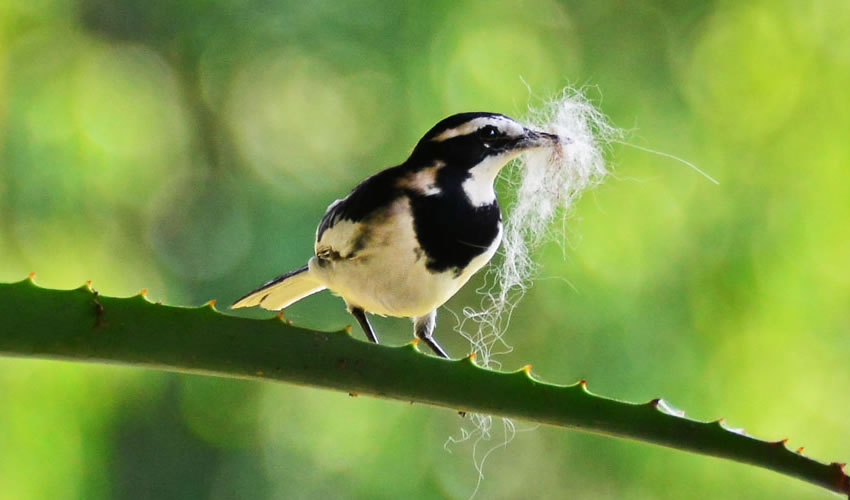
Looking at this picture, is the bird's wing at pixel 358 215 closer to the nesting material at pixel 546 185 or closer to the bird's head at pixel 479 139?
the bird's head at pixel 479 139

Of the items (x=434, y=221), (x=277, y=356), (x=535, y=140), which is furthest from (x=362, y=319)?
(x=277, y=356)

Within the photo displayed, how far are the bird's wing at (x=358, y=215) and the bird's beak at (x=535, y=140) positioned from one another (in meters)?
0.26

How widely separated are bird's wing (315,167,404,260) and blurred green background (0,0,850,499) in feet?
6.62

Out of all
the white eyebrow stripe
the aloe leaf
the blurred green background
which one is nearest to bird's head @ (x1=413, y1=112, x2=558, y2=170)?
the white eyebrow stripe

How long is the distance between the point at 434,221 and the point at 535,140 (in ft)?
0.73

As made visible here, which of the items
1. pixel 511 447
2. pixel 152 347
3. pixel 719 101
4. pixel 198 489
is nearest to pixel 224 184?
pixel 198 489

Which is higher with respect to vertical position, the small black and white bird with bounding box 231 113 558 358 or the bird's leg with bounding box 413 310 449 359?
the small black and white bird with bounding box 231 113 558 358

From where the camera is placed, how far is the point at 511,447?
14.5ft

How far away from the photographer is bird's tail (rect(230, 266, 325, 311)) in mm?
1926

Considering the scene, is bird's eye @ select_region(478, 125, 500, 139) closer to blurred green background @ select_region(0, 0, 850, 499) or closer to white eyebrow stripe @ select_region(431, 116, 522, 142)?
white eyebrow stripe @ select_region(431, 116, 522, 142)

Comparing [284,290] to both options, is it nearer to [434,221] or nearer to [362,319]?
[362,319]

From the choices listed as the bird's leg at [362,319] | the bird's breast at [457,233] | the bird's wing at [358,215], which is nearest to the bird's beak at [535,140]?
the bird's breast at [457,233]

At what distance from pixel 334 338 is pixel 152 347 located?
0.17 metres

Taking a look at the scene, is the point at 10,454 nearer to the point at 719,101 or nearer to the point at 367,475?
the point at 367,475
